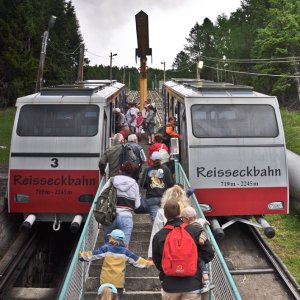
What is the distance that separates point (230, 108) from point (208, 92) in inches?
28.6

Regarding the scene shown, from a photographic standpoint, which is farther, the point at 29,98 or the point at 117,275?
the point at 29,98

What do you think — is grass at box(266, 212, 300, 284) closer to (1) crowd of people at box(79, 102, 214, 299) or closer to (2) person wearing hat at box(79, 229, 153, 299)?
(1) crowd of people at box(79, 102, 214, 299)

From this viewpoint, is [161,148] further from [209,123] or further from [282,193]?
[282,193]

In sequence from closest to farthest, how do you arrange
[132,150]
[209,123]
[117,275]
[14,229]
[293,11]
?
[117,275] < [132,150] < [209,123] < [14,229] < [293,11]

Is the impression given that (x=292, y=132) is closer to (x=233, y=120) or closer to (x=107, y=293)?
(x=233, y=120)

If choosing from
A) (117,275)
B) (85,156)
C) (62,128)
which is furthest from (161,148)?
(117,275)

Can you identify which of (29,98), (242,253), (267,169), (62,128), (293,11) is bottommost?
(242,253)

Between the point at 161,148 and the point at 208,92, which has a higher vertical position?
the point at 208,92

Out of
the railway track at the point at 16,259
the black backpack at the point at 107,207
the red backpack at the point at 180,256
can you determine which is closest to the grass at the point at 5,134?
the railway track at the point at 16,259

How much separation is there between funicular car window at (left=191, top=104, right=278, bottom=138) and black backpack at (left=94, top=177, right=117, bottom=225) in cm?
345

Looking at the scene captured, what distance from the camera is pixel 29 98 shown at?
10109 millimetres

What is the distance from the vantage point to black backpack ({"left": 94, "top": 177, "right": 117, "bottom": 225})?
646 centimetres

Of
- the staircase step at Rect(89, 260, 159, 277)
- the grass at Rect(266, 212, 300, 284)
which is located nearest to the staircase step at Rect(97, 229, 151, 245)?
the staircase step at Rect(89, 260, 159, 277)

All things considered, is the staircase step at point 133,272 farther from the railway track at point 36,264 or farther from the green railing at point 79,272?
the railway track at point 36,264
